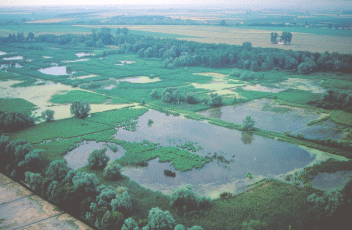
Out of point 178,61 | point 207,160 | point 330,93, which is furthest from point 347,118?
point 178,61

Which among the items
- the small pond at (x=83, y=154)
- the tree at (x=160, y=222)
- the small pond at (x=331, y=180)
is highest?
the tree at (x=160, y=222)

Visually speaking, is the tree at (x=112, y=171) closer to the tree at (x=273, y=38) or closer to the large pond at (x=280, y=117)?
the large pond at (x=280, y=117)

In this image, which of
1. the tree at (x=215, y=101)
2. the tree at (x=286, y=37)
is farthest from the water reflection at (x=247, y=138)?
the tree at (x=286, y=37)

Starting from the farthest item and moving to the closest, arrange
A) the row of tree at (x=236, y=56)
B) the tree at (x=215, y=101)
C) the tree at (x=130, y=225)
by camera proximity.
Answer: the row of tree at (x=236, y=56)
the tree at (x=215, y=101)
the tree at (x=130, y=225)

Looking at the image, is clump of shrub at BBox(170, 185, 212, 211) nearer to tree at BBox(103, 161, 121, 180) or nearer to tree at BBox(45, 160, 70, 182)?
tree at BBox(103, 161, 121, 180)

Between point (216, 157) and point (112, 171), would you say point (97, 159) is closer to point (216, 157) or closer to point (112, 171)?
point (112, 171)

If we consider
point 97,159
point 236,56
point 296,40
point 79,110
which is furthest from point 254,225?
point 296,40
